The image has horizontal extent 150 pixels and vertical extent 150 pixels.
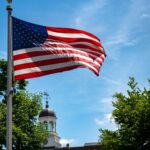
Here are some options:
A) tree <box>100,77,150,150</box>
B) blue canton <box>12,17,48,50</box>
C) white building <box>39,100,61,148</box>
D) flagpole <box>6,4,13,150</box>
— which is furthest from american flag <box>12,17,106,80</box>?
white building <box>39,100,61,148</box>

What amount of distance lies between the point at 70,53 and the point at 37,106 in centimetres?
2727

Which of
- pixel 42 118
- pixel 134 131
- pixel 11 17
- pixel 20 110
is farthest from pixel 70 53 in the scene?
pixel 42 118

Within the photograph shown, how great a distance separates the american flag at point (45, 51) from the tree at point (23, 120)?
23.7 metres

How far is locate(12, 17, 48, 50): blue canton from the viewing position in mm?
14344

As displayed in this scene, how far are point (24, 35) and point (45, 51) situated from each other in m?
0.79

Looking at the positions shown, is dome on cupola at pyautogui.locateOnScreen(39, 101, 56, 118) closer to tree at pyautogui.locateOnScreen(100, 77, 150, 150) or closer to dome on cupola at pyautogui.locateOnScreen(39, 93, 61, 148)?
dome on cupola at pyautogui.locateOnScreen(39, 93, 61, 148)

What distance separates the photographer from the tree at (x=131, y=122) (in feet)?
116

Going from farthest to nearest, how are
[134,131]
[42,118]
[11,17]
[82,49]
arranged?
1. [42,118]
2. [134,131]
3. [82,49]
4. [11,17]

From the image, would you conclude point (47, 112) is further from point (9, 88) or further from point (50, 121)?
point (9, 88)

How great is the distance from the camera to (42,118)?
84.9 m

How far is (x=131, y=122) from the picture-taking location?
36.6 metres

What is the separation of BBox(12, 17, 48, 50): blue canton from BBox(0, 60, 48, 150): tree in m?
23.9

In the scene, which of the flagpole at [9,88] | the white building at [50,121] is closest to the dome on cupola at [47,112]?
the white building at [50,121]

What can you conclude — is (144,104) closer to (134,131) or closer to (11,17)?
(134,131)
